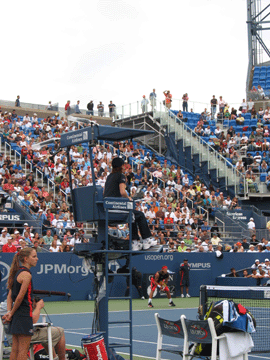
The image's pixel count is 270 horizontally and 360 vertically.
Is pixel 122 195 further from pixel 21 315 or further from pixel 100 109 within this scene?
pixel 100 109

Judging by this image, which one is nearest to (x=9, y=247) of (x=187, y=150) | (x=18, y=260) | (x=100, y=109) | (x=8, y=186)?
(x=8, y=186)

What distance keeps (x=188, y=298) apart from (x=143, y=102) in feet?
62.1

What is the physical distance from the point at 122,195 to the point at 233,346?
2586mm

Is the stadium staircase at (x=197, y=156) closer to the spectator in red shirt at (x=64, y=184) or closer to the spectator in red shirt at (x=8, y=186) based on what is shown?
the spectator in red shirt at (x=64, y=184)

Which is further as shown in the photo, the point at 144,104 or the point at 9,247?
the point at 144,104

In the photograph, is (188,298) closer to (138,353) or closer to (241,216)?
(241,216)

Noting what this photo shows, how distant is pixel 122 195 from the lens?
349 inches

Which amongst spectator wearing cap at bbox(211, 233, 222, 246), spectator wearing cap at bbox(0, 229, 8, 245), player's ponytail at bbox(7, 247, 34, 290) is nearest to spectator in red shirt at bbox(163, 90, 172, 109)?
spectator wearing cap at bbox(211, 233, 222, 246)

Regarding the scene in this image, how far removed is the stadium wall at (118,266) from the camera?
2175cm

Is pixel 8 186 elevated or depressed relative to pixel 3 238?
elevated

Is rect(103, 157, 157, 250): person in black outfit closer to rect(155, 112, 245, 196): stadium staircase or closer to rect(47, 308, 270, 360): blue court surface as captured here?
rect(47, 308, 270, 360): blue court surface

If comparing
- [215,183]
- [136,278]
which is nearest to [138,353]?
[136,278]

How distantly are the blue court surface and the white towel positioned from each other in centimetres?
265

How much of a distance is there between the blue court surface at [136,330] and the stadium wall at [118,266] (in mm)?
2561
